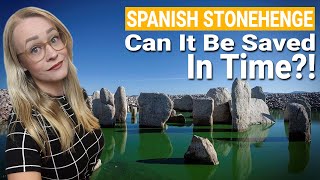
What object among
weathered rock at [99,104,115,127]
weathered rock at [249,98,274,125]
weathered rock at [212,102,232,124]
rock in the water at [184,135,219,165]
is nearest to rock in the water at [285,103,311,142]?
rock in the water at [184,135,219,165]

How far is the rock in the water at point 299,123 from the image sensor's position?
24.1ft

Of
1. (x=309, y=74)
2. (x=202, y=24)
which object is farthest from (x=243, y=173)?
(x=202, y=24)

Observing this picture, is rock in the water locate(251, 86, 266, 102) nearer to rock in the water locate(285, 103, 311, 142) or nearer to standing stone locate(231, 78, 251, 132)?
standing stone locate(231, 78, 251, 132)

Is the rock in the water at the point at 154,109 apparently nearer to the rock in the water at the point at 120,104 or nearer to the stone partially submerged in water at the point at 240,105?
the rock in the water at the point at 120,104

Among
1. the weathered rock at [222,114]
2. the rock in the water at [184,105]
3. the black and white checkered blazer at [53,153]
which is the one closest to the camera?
the black and white checkered blazer at [53,153]

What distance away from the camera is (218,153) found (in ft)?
21.4

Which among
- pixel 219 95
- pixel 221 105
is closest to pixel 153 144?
pixel 221 105

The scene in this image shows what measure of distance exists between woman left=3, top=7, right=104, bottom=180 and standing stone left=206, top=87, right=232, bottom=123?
9.94 meters

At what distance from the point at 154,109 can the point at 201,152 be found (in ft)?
15.2

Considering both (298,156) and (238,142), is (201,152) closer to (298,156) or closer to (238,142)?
(298,156)

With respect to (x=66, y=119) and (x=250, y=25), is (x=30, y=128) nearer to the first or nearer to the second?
(x=66, y=119)

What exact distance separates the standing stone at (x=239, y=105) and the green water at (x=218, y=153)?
0.74 feet

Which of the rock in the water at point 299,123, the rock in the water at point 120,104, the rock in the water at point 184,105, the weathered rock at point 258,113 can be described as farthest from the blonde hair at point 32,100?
the rock in the water at point 184,105

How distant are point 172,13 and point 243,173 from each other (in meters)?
2.13
